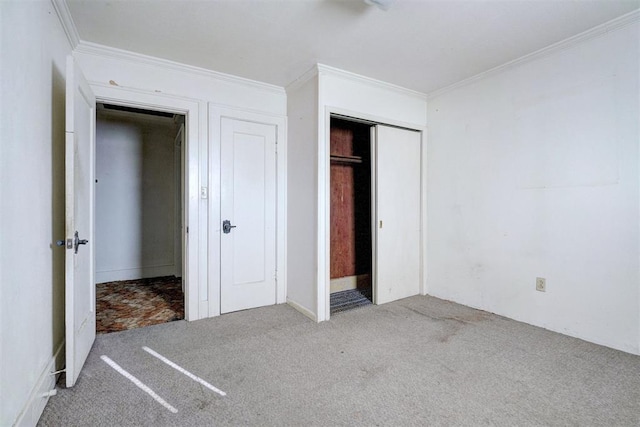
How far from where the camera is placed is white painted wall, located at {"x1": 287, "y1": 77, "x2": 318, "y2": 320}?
3074 mm

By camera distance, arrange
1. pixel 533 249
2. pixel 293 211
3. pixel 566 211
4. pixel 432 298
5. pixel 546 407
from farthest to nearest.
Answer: pixel 432 298 → pixel 293 211 → pixel 533 249 → pixel 566 211 → pixel 546 407

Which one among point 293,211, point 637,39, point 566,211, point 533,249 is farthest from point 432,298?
point 637,39

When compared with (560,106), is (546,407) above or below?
below

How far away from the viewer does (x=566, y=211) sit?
2.64 meters

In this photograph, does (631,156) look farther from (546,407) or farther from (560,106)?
(546,407)

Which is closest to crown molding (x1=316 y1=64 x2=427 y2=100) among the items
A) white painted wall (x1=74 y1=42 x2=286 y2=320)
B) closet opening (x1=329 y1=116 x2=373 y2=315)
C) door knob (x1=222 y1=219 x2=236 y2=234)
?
closet opening (x1=329 y1=116 x2=373 y2=315)

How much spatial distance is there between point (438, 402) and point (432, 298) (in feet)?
6.80

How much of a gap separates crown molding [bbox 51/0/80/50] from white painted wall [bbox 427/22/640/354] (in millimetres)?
3496

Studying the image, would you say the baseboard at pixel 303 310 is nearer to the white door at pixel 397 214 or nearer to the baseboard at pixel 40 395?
the white door at pixel 397 214

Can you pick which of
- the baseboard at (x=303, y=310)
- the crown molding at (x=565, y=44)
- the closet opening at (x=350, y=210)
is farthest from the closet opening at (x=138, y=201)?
the crown molding at (x=565, y=44)

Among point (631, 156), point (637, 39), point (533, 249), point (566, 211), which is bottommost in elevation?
point (533, 249)

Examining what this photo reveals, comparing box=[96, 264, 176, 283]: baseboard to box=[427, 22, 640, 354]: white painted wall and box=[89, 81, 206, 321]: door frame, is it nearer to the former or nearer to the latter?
box=[89, 81, 206, 321]: door frame

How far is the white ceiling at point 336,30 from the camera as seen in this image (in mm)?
2119

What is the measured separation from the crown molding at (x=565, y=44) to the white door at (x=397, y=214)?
2.99ft
